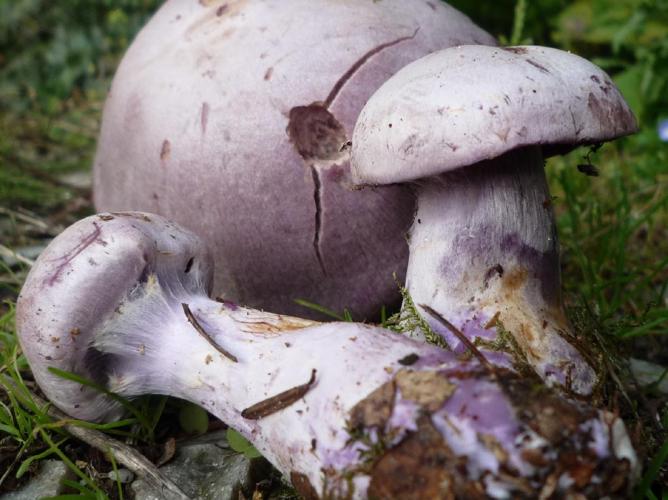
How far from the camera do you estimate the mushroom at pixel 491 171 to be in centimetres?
137

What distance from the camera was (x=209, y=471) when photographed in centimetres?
165

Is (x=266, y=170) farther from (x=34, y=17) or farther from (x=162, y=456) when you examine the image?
(x=34, y=17)

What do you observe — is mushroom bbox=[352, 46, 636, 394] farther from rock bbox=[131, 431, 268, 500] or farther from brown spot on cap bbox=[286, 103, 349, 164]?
rock bbox=[131, 431, 268, 500]

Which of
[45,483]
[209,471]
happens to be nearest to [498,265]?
[209,471]

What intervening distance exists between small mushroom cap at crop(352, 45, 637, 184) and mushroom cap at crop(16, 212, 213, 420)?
545mm

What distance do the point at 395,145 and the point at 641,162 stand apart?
2.56 m

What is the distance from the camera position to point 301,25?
1.93m

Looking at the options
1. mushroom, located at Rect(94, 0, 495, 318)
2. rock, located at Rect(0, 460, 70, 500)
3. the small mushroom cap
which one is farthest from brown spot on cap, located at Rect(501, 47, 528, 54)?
rock, located at Rect(0, 460, 70, 500)

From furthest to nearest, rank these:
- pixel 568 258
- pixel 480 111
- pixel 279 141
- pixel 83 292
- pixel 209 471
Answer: pixel 568 258 → pixel 279 141 → pixel 209 471 → pixel 83 292 → pixel 480 111

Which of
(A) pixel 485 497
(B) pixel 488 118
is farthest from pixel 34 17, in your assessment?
(A) pixel 485 497

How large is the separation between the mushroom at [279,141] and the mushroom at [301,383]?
24cm

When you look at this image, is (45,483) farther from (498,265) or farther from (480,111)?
(480,111)

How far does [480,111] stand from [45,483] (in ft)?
4.25

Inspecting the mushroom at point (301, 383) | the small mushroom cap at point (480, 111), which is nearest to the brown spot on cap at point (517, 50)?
the small mushroom cap at point (480, 111)
